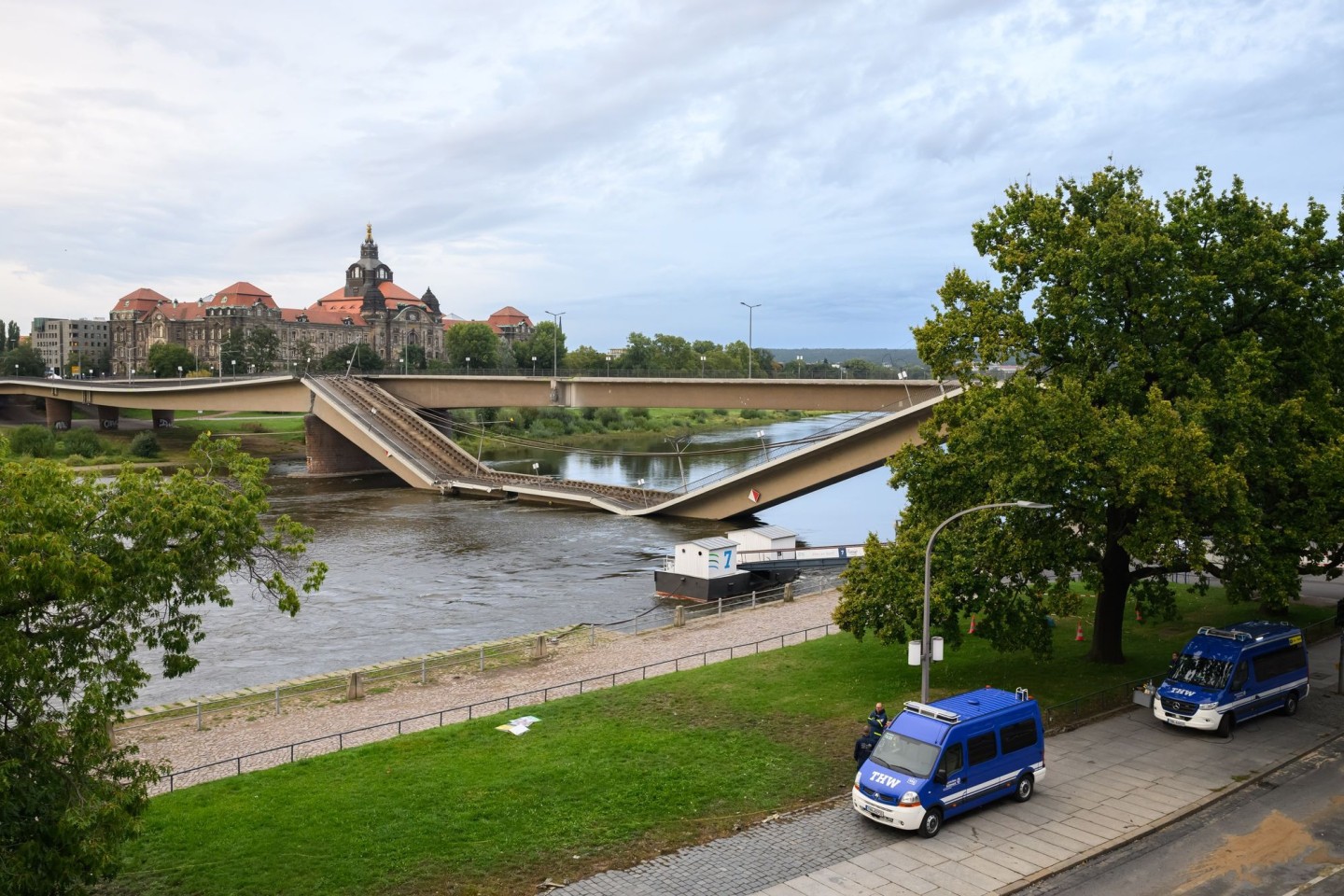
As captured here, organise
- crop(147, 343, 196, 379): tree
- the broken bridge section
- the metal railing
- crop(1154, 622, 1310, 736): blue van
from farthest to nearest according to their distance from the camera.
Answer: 1. crop(147, 343, 196, 379): tree
2. the broken bridge section
3. crop(1154, 622, 1310, 736): blue van
4. the metal railing

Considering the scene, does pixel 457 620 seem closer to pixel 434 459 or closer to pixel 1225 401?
pixel 1225 401

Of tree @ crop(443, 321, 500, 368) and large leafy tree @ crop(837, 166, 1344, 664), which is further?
tree @ crop(443, 321, 500, 368)

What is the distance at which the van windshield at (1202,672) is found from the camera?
23.4 metres

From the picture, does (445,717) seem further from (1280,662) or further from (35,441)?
(35,441)

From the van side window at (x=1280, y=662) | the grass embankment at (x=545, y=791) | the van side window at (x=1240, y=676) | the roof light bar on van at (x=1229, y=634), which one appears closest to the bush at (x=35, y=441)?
the grass embankment at (x=545, y=791)

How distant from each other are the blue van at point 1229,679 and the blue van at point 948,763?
5142 mm

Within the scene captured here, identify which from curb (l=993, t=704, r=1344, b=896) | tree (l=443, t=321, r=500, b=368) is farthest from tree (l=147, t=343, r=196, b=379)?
curb (l=993, t=704, r=1344, b=896)

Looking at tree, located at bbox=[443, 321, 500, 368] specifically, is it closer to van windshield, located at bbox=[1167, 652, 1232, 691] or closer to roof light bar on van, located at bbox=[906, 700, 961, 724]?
van windshield, located at bbox=[1167, 652, 1232, 691]

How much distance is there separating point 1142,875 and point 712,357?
5920 inches

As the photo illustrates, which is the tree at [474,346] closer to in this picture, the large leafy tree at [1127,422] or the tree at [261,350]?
the tree at [261,350]

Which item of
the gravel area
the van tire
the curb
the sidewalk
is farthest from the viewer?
the gravel area

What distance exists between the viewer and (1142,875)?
16734mm

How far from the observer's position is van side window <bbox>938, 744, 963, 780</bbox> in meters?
18.4

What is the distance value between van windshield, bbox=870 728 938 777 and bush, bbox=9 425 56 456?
98.2 metres
